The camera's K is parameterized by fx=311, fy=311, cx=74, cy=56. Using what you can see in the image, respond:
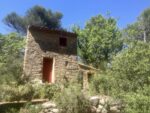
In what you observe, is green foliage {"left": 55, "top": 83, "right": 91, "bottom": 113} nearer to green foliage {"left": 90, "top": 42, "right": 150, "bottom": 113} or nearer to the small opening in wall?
green foliage {"left": 90, "top": 42, "right": 150, "bottom": 113}

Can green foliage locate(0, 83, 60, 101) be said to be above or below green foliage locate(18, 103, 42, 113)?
above

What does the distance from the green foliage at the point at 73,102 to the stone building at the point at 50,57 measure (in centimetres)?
579

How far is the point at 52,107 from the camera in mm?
14273

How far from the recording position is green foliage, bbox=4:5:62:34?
3571cm

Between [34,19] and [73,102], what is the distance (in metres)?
23.2

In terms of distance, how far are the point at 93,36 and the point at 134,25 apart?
32.0 feet

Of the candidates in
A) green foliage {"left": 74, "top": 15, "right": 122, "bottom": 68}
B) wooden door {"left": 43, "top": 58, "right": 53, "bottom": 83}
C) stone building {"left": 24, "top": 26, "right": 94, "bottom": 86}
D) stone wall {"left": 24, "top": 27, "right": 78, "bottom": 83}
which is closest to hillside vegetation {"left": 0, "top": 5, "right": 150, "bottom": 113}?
stone wall {"left": 24, "top": 27, "right": 78, "bottom": 83}

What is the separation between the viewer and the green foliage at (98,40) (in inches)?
1131

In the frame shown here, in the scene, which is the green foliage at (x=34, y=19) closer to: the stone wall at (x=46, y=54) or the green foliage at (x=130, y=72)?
the stone wall at (x=46, y=54)

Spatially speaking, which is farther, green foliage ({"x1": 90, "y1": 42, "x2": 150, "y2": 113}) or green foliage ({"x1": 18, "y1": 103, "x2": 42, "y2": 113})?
green foliage ({"x1": 18, "y1": 103, "x2": 42, "y2": 113})

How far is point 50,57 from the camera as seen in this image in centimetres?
2059

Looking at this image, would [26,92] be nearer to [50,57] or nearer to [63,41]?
[50,57]

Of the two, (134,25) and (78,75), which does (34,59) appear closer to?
(78,75)

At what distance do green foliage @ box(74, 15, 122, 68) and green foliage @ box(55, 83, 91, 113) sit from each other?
13660 millimetres
